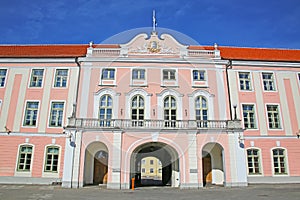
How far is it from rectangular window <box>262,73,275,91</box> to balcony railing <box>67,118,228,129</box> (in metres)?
5.57

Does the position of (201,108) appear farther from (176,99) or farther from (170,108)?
(170,108)

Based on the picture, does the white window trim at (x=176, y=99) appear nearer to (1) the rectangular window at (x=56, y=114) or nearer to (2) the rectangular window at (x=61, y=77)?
(1) the rectangular window at (x=56, y=114)

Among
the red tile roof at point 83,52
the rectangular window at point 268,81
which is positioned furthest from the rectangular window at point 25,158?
the rectangular window at point 268,81

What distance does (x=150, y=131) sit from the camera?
15719mm

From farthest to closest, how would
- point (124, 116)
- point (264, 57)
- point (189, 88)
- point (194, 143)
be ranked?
point (264, 57)
point (189, 88)
point (124, 116)
point (194, 143)

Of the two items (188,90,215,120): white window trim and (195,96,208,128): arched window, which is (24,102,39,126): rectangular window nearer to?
(188,90,215,120): white window trim

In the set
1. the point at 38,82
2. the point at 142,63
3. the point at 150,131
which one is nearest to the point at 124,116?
the point at 150,131

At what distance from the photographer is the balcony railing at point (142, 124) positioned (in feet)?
51.7

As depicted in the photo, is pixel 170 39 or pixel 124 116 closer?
pixel 124 116

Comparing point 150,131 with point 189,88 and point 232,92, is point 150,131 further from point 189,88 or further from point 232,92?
point 232,92

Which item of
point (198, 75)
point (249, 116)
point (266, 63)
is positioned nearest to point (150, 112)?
point (198, 75)

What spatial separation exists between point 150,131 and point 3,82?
40.7 ft

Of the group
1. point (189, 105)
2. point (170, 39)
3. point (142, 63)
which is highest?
point (170, 39)

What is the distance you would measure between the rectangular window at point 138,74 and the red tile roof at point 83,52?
239 cm
